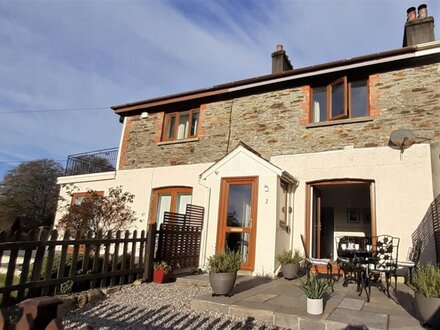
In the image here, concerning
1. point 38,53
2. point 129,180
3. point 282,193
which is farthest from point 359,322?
point 38,53

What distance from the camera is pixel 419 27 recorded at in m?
8.96

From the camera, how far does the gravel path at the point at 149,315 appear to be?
4.09m

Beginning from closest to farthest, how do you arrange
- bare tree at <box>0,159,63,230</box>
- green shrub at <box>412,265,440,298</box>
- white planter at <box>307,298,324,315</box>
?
green shrub at <box>412,265,440,298</box>, white planter at <box>307,298,324,315</box>, bare tree at <box>0,159,63,230</box>

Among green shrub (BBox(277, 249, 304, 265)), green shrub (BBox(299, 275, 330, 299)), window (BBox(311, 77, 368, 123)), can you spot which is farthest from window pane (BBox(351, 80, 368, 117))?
green shrub (BBox(299, 275, 330, 299))

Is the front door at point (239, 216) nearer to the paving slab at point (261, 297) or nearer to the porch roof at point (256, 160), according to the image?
the porch roof at point (256, 160)

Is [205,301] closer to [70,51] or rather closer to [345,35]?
[345,35]

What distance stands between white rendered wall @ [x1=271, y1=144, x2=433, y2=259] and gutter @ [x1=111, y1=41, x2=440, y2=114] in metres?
2.32

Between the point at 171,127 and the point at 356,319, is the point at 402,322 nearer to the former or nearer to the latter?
the point at 356,319

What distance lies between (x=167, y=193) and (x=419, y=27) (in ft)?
29.7

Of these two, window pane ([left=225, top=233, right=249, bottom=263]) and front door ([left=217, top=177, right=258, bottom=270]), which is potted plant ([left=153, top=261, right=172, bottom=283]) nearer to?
front door ([left=217, top=177, right=258, bottom=270])

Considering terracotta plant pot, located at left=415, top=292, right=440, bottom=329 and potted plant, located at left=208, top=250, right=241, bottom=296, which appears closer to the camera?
terracotta plant pot, located at left=415, top=292, right=440, bottom=329

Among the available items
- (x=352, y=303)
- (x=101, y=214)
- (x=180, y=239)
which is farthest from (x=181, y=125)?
(x=352, y=303)

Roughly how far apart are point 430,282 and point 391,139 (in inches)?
183

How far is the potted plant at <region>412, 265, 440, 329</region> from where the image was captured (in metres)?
3.73
